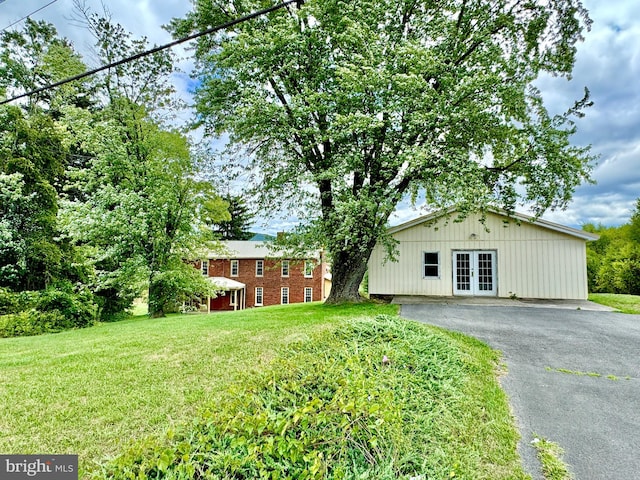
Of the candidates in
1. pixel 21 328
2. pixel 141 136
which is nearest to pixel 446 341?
pixel 21 328

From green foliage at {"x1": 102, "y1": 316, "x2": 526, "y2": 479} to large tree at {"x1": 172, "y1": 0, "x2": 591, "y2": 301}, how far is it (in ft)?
17.9

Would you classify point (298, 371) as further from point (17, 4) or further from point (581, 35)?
point (581, 35)

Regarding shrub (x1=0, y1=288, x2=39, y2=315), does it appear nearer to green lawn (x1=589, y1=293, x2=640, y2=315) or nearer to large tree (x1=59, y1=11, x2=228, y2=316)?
large tree (x1=59, y1=11, x2=228, y2=316)

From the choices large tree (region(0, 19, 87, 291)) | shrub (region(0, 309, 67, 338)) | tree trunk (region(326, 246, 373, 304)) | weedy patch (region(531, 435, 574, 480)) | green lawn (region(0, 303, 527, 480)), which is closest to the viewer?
weedy patch (region(531, 435, 574, 480))

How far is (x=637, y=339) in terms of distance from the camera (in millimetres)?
6309

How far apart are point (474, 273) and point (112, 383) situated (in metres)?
12.2

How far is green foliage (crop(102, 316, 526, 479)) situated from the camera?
207 centimetres

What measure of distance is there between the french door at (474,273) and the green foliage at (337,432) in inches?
376

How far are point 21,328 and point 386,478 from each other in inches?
479

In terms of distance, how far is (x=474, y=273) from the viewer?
1279cm

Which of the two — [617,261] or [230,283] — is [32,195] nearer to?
[230,283]

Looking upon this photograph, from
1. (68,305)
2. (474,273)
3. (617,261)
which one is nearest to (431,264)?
(474,273)

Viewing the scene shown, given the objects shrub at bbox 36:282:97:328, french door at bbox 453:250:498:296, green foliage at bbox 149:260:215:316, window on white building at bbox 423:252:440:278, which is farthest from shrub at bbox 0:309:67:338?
french door at bbox 453:250:498:296

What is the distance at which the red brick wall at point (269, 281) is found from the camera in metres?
26.5
